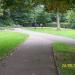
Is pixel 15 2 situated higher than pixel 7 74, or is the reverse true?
pixel 15 2

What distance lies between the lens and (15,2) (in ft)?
84.6

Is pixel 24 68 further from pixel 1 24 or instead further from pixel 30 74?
pixel 1 24

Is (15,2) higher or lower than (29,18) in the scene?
higher

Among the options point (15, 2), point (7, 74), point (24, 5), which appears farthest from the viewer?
point (24, 5)

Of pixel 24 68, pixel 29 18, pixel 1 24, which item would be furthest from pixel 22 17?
pixel 24 68

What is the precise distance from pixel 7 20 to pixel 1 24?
347 cm

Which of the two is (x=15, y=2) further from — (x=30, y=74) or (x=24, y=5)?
(x=30, y=74)

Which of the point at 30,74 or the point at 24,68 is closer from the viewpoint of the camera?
the point at 30,74

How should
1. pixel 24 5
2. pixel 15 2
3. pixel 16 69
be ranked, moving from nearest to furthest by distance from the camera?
pixel 16 69
pixel 15 2
pixel 24 5

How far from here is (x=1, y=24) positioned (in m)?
93.9

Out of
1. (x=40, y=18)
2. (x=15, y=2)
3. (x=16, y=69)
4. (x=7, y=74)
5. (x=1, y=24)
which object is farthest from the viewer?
(x=40, y=18)

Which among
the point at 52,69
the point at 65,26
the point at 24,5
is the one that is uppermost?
the point at 24,5

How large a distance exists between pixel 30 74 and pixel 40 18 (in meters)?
89.0

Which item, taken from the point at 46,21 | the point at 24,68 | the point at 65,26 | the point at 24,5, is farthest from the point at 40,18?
the point at 24,68
